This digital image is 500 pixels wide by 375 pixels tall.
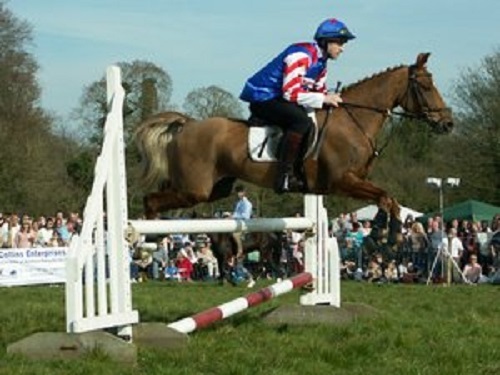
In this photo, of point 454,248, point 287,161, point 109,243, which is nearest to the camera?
point 109,243

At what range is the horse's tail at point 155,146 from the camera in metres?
9.57

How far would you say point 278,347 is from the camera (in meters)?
7.46

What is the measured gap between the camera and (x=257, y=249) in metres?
21.1

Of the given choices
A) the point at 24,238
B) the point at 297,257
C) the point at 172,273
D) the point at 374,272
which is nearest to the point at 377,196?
the point at 374,272

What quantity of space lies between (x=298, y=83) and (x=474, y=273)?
1216 cm

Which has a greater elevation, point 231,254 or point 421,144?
point 421,144

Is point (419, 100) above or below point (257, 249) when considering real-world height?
above

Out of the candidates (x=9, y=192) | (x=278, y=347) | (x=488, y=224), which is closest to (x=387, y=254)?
(x=488, y=224)

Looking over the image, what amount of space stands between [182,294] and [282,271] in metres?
7.23

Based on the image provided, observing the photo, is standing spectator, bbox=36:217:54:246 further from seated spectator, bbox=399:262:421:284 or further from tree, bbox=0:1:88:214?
tree, bbox=0:1:88:214

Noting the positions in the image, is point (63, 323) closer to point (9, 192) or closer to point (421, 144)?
point (9, 192)

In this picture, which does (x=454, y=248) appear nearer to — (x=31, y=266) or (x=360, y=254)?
(x=360, y=254)

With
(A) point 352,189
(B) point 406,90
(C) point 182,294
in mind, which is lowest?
(C) point 182,294

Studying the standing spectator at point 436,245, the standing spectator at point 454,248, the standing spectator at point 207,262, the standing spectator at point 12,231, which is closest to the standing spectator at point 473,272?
the standing spectator at point 454,248
